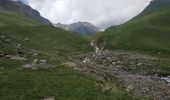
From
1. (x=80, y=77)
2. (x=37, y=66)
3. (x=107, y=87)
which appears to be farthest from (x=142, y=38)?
(x=107, y=87)

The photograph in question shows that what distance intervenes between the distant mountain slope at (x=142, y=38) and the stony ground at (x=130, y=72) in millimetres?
19902

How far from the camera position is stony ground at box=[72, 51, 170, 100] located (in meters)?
47.6

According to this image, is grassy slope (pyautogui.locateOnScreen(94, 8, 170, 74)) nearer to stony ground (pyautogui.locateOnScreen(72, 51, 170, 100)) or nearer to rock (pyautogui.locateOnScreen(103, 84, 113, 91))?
stony ground (pyautogui.locateOnScreen(72, 51, 170, 100))

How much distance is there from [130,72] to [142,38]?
47.2 m

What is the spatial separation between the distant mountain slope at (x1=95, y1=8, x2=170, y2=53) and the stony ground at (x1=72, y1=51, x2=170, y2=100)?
19.9 metres

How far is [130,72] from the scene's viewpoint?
71438mm

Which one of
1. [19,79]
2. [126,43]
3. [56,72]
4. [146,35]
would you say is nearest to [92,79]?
[56,72]

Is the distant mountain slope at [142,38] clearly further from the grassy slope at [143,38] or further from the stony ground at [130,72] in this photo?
the stony ground at [130,72]

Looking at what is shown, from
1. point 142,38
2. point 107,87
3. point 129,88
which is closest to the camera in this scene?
point 107,87

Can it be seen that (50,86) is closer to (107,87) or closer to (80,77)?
(80,77)

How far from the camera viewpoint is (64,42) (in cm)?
11325

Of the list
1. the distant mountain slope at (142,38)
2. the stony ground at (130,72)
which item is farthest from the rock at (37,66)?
the distant mountain slope at (142,38)

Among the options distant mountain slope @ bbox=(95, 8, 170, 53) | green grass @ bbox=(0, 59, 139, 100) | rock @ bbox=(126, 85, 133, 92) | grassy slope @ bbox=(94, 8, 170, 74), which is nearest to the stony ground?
rock @ bbox=(126, 85, 133, 92)

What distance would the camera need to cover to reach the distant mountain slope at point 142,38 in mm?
106812
